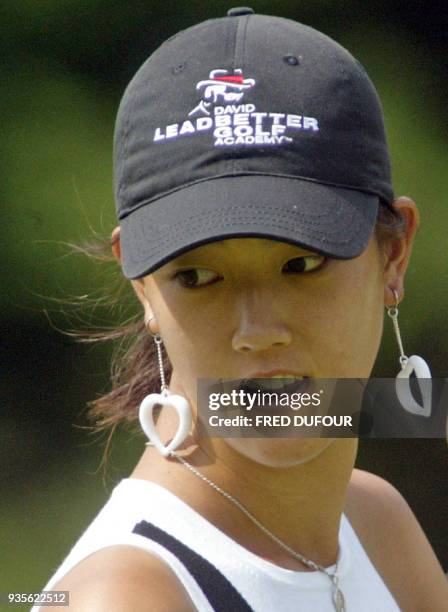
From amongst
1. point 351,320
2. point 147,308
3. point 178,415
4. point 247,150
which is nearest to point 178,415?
point 178,415

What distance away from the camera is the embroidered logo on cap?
52.6 inches

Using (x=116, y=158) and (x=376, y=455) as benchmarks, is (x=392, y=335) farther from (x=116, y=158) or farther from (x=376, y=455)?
(x=116, y=158)

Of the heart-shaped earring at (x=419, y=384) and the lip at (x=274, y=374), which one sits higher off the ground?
the heart-shaped earring at (x=419, y=384)

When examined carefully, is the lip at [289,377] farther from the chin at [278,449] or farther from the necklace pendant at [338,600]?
the necklace pendant at [338,600]

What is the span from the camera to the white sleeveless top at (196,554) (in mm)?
1323

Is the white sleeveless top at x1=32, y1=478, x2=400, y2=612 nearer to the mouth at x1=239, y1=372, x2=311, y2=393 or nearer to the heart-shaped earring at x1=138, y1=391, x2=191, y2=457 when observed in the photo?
the heart-shaped earring at x1=138, y1=391, x2=191, y2=457

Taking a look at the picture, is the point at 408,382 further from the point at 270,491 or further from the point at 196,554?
the point at 196,554

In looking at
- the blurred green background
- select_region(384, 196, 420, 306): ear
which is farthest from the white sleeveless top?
the blurred green background

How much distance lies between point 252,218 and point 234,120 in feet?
0.37

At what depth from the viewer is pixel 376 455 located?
2896 millimetres

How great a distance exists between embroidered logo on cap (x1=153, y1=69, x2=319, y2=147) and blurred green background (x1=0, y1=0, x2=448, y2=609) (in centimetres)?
126

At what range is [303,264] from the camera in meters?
1.37

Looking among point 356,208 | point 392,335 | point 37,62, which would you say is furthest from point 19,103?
point 356,208

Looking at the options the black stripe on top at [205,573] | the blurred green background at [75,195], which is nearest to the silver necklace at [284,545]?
the black stripe on top at [205,573]
